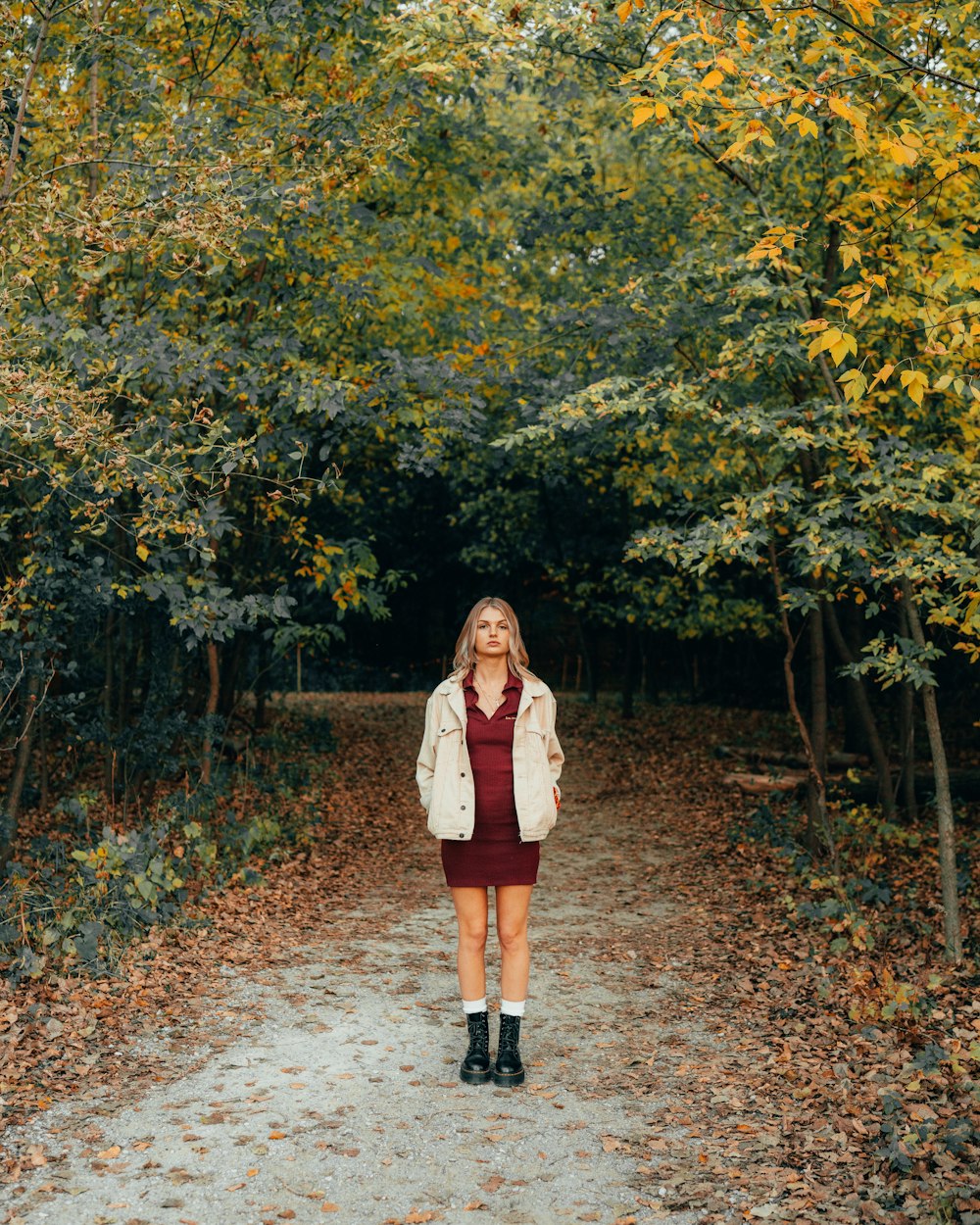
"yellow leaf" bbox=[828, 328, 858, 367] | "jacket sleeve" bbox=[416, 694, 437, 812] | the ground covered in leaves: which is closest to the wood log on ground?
the ground covered in leaves

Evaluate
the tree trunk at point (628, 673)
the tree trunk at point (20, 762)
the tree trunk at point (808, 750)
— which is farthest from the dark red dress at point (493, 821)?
the tree trunk at point (628, 673)

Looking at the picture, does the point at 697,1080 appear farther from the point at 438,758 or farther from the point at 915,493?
the point at 915,493

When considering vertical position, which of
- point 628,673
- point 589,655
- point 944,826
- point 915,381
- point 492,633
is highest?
point 915,381

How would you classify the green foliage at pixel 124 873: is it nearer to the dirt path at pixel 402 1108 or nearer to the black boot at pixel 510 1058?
the dirt path at pixel 402 1108

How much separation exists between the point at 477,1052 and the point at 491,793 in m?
1.20

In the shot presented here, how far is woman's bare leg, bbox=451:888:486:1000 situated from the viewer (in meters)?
5.05

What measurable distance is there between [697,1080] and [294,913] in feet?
12.4

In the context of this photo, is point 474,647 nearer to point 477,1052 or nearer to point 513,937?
point 513,937

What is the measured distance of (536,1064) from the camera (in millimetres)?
5367

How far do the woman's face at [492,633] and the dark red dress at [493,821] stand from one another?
264 millimetres

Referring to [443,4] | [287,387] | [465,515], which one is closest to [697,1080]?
[287,387]

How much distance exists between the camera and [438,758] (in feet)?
16.4

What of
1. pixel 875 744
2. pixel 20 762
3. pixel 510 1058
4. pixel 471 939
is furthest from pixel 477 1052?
pixel 875 744

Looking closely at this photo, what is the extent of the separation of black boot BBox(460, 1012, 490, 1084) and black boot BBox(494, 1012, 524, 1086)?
0.06 metres
